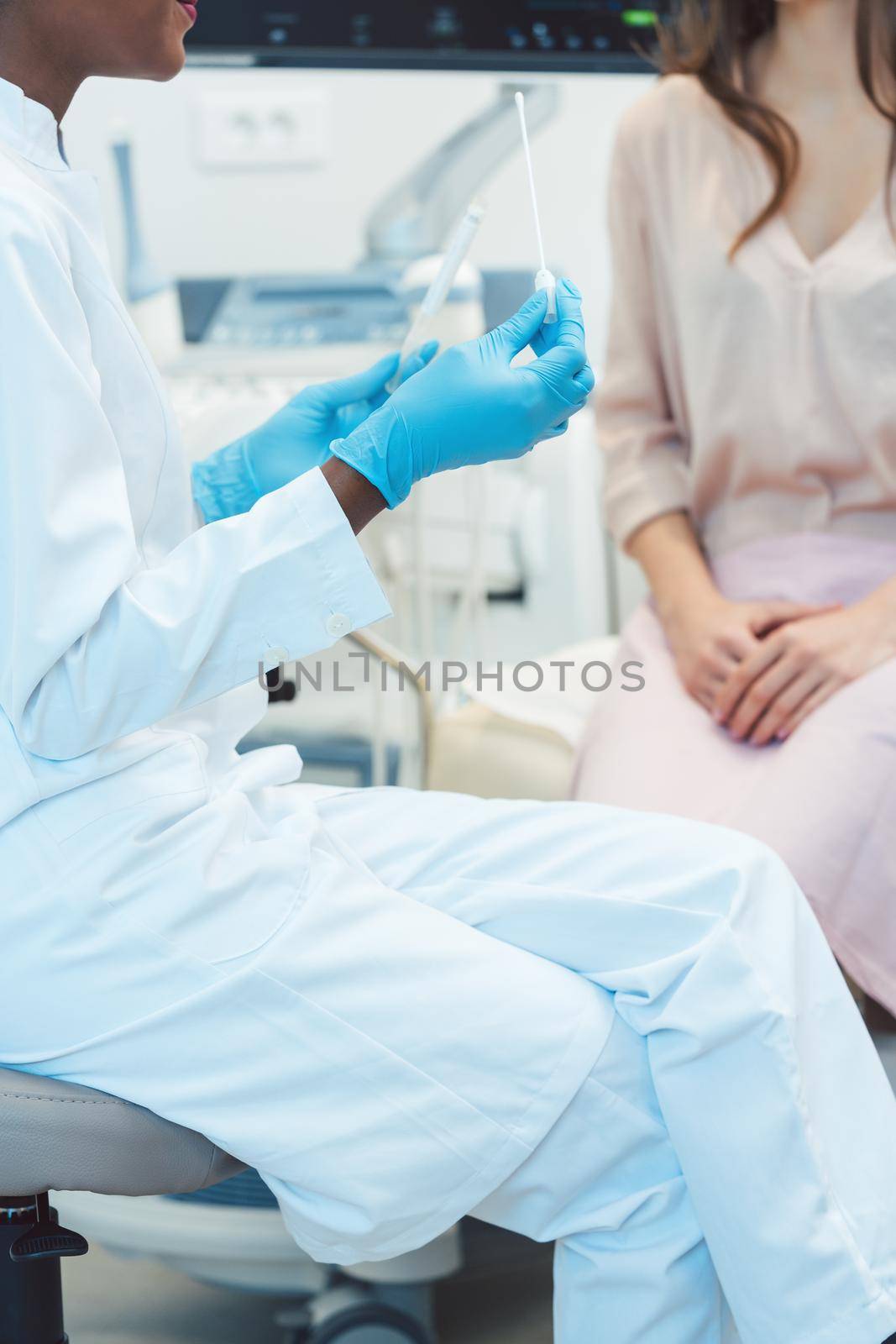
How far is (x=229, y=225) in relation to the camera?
2.12 m

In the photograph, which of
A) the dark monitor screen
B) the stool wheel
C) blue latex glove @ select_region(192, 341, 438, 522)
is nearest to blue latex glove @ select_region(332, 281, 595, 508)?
blue latex glove @ select_region(192, 341, 438, 522)

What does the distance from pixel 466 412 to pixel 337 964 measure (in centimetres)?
31

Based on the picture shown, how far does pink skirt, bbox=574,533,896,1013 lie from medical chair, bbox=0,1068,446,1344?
455mm

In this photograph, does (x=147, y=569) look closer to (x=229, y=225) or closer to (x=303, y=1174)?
(x=303, y=1174)

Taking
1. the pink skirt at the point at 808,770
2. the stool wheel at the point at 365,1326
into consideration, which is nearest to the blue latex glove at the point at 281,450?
the pink skirt at the point at 808,770

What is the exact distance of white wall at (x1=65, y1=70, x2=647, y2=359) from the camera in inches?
80.7

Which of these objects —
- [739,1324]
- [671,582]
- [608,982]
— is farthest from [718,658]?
[739,1324]

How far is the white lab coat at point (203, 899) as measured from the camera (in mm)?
696

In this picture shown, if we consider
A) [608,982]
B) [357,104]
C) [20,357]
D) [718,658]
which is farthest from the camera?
[357,104]

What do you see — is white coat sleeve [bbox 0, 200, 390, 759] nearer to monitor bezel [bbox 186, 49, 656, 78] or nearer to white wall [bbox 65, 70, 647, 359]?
monitor bezel [bbox 186, 49, 656, 78]

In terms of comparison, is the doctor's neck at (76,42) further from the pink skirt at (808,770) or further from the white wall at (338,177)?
the white wall at (338,177)

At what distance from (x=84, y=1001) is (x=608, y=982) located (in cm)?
29

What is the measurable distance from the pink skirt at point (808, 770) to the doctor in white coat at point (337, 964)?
200mm

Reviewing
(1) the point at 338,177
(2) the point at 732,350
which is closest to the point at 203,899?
(2) the point at 732,350
